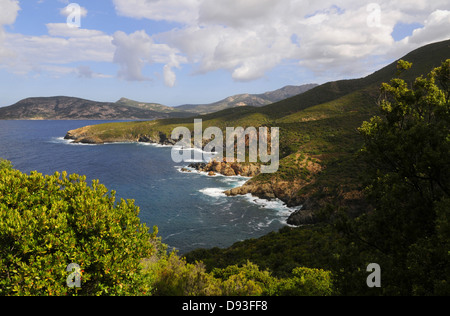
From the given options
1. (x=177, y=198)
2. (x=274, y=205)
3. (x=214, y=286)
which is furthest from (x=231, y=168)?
(x=214, y=286)

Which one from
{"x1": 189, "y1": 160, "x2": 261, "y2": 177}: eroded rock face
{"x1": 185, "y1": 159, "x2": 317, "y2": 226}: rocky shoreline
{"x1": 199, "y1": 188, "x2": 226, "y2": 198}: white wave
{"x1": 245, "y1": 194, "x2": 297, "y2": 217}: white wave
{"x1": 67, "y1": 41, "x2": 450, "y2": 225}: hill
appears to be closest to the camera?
{"x1": 185, "y1": 159, "x2": 317, "y2": 226}: rocky shoreline

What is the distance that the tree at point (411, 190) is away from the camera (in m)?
9.66

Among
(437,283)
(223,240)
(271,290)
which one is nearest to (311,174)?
(223,240)

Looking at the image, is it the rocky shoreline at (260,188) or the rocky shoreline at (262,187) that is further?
the rocky shoreline at (262,187)

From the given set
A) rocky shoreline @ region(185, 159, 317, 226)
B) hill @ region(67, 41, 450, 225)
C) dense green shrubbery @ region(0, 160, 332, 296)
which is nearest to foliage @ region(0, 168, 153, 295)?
dense green shrubbery @ region(0, 160, 332, 296)

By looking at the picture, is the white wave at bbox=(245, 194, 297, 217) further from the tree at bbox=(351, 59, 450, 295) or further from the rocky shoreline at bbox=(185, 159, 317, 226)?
the tree at bbox=(351, 59, 450, 295)

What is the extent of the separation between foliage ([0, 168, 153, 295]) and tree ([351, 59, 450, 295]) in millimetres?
11865

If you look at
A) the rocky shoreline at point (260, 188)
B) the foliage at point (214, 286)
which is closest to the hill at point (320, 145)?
the rocky shoreline at point (260, 188)

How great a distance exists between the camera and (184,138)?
170250 mm

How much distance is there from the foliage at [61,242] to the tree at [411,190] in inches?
467

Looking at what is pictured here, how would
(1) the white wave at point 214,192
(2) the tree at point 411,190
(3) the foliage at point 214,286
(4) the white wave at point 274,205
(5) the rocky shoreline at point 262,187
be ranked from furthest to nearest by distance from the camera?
1. (1) the white wave at point 214,192
2. (4) the white wave at point 274,205
3. (5) the rocky shoreline at point 262,187
4. (3) the foliage at point 214,286
5. (2) the tree at point 411,190

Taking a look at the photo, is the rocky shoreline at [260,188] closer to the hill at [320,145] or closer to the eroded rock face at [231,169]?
the eroded rock face at [231,169]

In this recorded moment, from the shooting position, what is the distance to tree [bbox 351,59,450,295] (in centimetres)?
966

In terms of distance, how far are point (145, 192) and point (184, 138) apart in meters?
99.3
